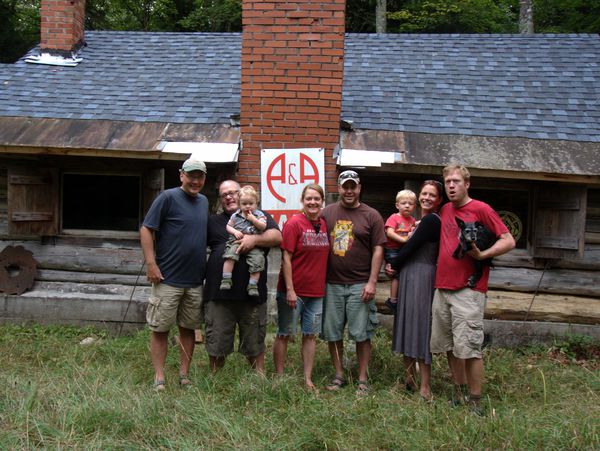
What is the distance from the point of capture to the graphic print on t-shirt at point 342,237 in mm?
4637

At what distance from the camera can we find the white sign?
6.61 m

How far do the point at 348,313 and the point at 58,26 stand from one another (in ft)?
24.4

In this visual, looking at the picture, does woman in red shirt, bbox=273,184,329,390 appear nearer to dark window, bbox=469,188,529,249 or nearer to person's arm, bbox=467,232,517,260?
person's arm, bbox=467,232,517,260

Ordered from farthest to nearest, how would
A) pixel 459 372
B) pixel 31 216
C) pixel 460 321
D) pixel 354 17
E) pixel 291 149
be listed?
pixel 354 17
pixel 31 216
pixel 291 149
pixel 459 372
pixel 460 321

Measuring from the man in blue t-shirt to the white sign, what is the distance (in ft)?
6.83

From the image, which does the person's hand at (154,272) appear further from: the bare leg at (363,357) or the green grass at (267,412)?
the bare leg at (363,357)

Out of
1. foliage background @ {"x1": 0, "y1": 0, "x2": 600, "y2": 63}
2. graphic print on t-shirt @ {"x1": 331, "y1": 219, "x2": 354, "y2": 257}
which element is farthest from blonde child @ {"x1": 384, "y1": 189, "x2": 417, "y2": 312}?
foliage background @ {"x1": 0, "y1": 0, "x2": 600, "y2": 63}

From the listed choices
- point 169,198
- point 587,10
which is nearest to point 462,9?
point 587,10

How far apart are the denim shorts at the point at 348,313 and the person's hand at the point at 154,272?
133 centimetres

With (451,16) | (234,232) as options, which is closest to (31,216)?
(234,232)

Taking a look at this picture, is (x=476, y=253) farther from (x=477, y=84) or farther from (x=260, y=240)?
(x=477, y=84)

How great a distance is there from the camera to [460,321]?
413cm

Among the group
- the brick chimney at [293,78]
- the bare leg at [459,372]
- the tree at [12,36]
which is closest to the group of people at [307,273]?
the bare leg at [459,372]

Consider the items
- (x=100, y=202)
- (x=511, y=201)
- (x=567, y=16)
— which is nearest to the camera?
(x=511, y=201)
